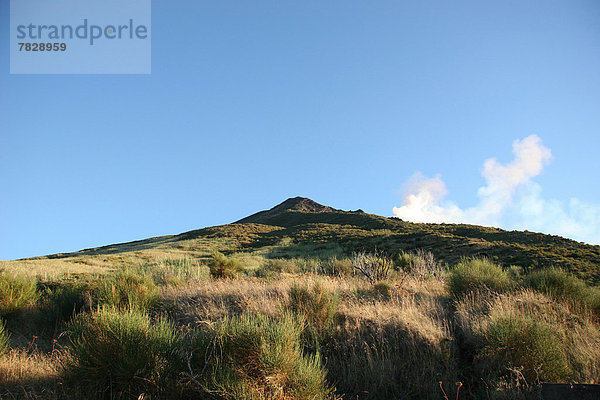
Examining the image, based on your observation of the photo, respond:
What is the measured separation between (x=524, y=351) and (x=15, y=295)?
10836 mm

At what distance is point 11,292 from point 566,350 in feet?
37.8

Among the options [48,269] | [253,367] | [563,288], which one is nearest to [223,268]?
[48,269]

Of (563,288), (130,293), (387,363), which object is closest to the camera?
(387,363)

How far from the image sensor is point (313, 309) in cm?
630

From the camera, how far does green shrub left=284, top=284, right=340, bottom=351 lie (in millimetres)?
5504

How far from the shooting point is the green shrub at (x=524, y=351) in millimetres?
4383

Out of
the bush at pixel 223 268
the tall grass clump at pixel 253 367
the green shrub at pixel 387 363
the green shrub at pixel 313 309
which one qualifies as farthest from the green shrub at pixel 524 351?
the bush at pixel 223 268

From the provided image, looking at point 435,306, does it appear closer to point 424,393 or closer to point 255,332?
point 424,393

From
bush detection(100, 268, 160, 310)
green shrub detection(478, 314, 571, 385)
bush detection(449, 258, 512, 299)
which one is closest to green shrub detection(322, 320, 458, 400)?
green shrub detection(478, 314, 571, 385)

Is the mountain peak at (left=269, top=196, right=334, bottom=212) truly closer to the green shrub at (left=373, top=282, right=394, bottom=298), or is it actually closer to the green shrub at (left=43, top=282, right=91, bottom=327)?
the green shrub at (left=373, top=282, right=394, bottom=298)

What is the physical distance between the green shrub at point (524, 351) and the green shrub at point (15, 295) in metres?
10.0

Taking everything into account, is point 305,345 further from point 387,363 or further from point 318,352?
point 387,363

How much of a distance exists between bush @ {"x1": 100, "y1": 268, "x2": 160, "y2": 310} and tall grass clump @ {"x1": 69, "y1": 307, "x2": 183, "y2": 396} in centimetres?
262

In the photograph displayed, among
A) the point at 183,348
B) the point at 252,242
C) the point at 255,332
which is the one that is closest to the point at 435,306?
the point at 255,332
